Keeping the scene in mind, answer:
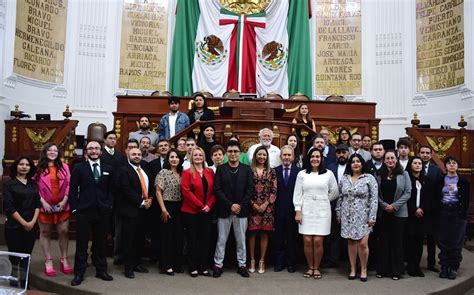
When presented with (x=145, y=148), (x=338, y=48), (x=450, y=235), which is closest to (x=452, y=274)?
(x=450, y=235)

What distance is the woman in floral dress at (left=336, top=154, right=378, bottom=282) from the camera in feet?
17.3

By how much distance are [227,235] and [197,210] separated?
0.43 meters

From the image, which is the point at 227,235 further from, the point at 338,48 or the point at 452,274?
the point at 338,48

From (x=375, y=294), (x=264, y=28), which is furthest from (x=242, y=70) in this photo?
(x=375, y=294)

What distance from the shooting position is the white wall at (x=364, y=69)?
1161cm

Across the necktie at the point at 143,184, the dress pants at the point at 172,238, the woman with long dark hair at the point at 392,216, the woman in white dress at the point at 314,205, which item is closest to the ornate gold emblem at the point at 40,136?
the necktie at the point at 143,184

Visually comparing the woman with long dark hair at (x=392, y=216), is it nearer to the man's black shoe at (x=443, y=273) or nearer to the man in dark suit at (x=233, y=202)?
the man's black shoe at (x=443, y=273)

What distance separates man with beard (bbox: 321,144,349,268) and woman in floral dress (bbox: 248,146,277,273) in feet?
2.40

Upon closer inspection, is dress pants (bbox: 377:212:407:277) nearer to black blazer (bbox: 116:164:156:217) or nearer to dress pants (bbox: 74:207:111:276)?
black blazer (bbox: 116:164:156:217)

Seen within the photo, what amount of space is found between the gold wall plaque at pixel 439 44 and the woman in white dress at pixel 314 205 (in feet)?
22.2

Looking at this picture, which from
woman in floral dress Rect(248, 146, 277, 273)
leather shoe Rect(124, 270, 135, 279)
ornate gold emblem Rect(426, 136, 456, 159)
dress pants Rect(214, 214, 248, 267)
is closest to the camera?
leather shoe Rect(124, 270, 135, 279)

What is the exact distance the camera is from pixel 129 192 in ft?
16.9

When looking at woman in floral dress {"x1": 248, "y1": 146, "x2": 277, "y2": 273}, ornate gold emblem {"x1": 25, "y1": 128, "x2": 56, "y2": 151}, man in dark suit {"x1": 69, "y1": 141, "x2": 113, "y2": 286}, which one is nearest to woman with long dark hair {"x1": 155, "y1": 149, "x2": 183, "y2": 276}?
man in dark suit {"x1": 69, "y1": 141, "x2": 113, "y2": 286}

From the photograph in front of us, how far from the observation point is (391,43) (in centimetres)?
1227
